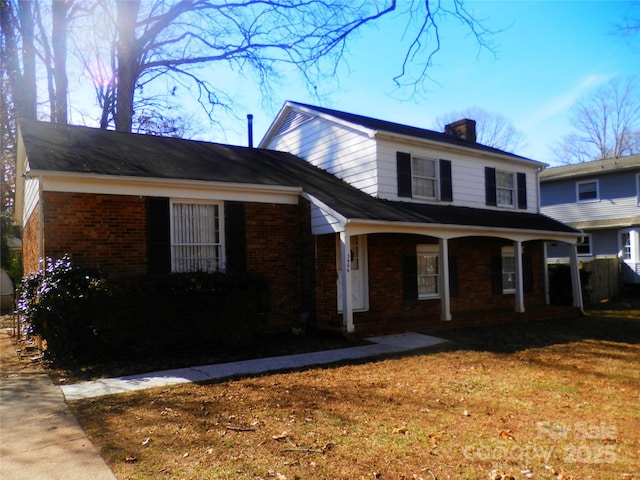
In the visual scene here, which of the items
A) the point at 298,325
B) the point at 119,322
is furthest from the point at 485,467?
the point at 298,325

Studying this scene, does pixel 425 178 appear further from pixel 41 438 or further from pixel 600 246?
pixel 600 246

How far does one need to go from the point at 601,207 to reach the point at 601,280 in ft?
15.5

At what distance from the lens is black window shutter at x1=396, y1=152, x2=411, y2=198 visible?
13.4 m

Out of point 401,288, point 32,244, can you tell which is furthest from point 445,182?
point 32,244

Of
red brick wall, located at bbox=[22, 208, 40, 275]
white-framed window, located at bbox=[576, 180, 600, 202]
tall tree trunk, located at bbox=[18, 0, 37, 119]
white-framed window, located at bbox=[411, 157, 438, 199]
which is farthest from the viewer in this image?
white-framed window, located at bbox=[576, 180, 600, 202]

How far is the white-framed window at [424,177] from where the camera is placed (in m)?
14.0

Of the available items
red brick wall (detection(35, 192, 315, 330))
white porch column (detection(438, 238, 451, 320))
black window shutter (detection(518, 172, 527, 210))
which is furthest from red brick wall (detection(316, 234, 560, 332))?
black window shutter (detection(518, 172, 527, 210))

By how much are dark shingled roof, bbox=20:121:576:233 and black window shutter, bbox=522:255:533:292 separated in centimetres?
186

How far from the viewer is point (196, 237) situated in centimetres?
1034

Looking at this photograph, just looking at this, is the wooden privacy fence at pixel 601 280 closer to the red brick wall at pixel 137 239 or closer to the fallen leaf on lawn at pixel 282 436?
the red brick wall at pixel 137 239

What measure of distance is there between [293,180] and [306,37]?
3463 millimetres

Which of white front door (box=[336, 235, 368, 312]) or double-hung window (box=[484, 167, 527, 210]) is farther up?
double-hung window (box=[484, 167, 527, 210])

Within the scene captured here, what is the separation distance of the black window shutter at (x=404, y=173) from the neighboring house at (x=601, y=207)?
11934mm

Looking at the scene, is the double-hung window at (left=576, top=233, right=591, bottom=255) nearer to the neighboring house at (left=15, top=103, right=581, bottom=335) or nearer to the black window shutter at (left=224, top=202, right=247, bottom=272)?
the neighboring house at (left=15, top=103, right=581, bottom=335)
